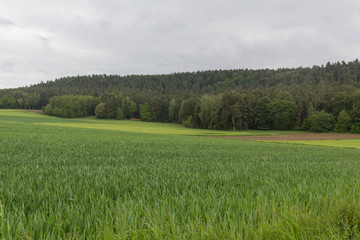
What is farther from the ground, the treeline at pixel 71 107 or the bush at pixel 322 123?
the treeline at pixel 71 107

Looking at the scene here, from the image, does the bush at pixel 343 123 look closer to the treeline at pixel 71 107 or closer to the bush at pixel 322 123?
the bush at pixel 322 123

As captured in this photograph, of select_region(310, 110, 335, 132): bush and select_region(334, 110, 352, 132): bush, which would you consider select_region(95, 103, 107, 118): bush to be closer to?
select_region(310, 110, 335, 132): bush

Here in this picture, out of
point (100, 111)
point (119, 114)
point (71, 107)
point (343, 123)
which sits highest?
point (71, 107)

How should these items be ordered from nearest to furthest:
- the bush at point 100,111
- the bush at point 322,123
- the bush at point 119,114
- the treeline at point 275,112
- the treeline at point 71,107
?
1. the bush at point 322,123
2. the treeline at point 275,112
3. the treeline at point 71,107
4. the bush at point 100,111
5. the bush at point 119,114

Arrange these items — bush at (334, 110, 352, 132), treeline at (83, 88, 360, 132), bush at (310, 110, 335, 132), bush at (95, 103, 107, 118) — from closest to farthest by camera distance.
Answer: bush at (334, 110, 352, 132) → bush at (310, 110, 335, 132) → treeline at (83, 88, 360, 132) → bush at (95, 103, 107, 118)

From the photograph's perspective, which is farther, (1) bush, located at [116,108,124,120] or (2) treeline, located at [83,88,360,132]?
(1) bush, located at [116,108,124,120]

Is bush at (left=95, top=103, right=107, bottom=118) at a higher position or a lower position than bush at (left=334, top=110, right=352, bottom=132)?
higher

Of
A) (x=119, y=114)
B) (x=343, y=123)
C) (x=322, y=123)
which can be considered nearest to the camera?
(x=343, y=123)

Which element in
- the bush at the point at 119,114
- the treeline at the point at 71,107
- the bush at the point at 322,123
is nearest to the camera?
Result: the bush at the point at 322,123

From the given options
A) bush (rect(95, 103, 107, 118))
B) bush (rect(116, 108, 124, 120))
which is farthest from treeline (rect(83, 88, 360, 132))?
bush (rect(95, 103, 107, 118))

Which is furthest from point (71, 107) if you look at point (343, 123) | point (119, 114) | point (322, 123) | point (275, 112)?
point (343, 123)

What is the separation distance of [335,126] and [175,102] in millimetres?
70593

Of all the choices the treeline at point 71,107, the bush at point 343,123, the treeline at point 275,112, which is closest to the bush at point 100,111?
the treeline at point 71,107

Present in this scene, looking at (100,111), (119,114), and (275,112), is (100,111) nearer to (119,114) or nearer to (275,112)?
(119,114)
